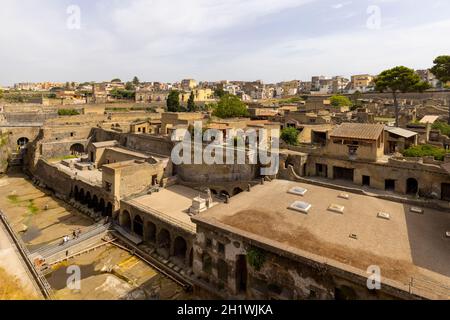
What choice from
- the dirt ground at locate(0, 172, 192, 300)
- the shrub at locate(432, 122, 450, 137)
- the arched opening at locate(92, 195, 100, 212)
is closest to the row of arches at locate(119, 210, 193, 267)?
the dirt ground at locate(0, 172, 192, 300)

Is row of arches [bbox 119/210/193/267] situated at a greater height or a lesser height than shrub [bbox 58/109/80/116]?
lesser

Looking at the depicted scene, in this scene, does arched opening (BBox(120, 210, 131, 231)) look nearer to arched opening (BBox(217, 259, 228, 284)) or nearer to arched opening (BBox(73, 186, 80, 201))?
arched opening (BBox(73, 186, 80, 201))

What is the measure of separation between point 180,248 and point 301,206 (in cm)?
897

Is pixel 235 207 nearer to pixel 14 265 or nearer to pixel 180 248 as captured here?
pixel 180 248

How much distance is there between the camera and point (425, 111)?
4062cm

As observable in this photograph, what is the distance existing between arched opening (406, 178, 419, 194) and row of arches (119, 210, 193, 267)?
1497 cm

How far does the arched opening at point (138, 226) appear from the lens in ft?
70.6

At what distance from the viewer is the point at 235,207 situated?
47.6 feet

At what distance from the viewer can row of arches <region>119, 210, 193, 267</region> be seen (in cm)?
1878

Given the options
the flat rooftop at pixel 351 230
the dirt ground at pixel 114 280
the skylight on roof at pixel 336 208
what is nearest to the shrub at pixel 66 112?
the dirt ground at pixel 114 280

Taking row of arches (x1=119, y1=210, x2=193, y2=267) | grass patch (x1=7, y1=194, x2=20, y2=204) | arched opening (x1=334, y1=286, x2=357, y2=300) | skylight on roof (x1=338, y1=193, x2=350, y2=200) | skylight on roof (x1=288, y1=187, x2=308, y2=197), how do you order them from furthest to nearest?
grass patch (x1=7, y1=194, x2=20, y2=204) < row of arches (x1=119, y1=210, x2=193, y2=267) < skylight on roof (x1=288, y1=187, x2=308, y2=197) < skylight on roof (x1=338, y1=193, x2=350, y2=200) < arched opening (x1=334, y1=286, x2=357, y2=300)

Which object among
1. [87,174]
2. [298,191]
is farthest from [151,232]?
[87,174]

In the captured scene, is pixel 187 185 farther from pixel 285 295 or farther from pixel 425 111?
pixel 425 111
